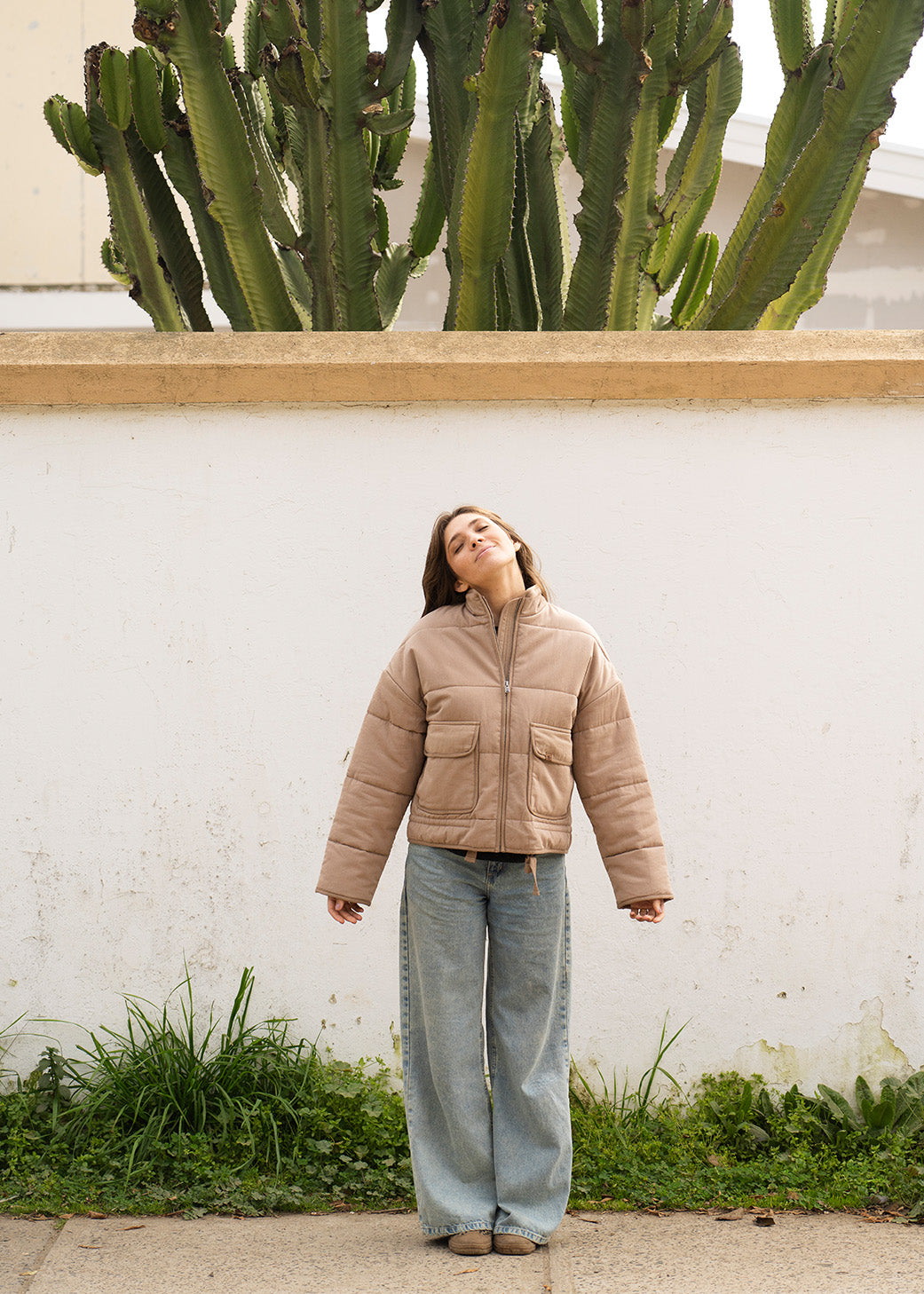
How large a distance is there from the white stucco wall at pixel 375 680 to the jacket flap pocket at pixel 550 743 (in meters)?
0.90

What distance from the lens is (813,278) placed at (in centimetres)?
436

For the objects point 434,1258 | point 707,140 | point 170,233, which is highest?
point 707,140

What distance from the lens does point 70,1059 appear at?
358cm

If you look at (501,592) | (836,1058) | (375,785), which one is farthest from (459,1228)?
(501,592)

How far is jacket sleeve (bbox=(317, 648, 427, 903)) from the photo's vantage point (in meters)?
2.86

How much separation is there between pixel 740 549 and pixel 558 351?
847 mm

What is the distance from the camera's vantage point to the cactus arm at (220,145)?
378 centimetres

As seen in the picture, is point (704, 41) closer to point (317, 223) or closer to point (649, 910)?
point (317, 223)

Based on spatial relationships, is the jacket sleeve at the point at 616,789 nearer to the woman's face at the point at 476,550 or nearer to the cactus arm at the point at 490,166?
the woman's face at the point at 476,550

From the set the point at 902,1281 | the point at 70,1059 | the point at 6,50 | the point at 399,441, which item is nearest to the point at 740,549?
the point at 399,441

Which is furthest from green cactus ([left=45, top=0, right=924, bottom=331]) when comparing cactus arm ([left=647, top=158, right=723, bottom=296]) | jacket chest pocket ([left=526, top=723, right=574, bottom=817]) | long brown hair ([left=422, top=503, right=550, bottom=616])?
jacket chest pocket ([left=526, top=723, right=574, bottom=817])

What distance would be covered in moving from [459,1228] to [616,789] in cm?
114

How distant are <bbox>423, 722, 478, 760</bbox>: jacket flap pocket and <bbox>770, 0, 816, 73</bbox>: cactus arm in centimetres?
296

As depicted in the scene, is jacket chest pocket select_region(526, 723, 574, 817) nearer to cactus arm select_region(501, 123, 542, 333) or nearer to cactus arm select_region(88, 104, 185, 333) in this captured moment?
cactus arm select_region(88, 104, 185, 333)
